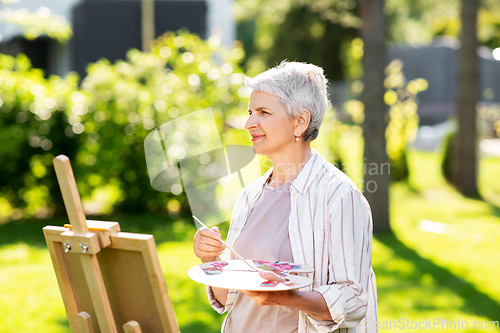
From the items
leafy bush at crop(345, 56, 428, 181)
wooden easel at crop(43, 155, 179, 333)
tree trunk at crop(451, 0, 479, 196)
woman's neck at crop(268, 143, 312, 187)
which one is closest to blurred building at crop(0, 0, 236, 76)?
leafy bush at crop(345, 56, 428, 181)

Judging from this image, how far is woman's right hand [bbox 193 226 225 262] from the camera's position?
77.0 inches

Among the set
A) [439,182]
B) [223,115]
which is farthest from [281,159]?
[439,182]

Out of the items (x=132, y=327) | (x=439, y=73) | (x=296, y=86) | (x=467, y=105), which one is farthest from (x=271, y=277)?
(x=439, y=73)

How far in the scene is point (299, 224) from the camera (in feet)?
6.37

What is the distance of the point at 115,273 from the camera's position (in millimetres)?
1702

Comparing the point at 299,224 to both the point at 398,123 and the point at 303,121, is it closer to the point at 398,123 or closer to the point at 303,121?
the point at 303,121

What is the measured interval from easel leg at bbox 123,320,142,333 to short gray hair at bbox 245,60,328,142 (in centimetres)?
99

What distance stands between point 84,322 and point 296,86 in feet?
3.94

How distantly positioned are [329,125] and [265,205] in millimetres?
6887

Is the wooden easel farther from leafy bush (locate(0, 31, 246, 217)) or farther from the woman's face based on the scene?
leafy bush (locate(0, 31, 246, 217))

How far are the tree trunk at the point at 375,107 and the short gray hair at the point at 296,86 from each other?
4.85m

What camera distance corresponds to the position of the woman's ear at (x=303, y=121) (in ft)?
6.74

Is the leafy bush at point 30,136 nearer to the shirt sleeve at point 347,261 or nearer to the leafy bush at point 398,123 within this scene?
the leafy bush at point 398,123

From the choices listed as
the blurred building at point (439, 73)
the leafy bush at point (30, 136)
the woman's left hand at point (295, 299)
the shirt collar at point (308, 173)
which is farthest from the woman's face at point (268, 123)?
the blurred building at point (439, 73)
